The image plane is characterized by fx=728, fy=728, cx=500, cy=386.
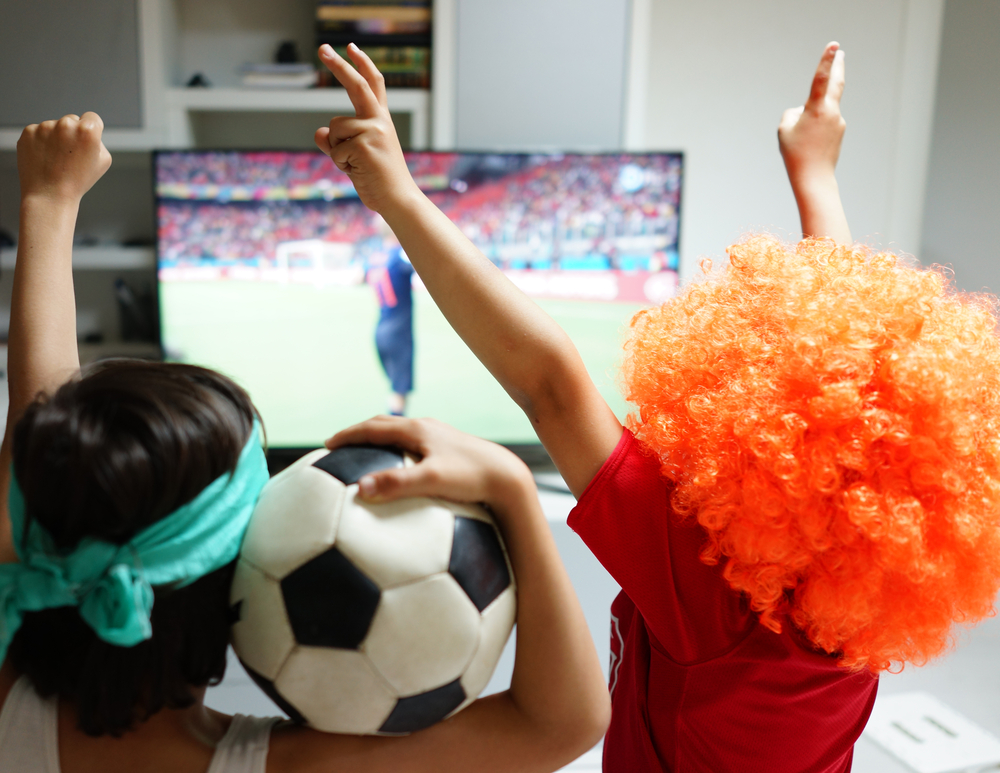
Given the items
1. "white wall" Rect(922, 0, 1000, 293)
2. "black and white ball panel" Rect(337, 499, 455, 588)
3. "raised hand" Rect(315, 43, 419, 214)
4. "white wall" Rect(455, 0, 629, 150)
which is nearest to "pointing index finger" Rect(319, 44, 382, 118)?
"raised hand" Rect(315, 43, 419, 214)

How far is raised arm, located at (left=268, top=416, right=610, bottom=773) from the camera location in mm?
583

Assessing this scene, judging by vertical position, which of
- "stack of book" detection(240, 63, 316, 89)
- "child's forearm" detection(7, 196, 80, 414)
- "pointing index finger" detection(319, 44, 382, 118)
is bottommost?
"child's forearm" detection(7, 196, 80, 414)

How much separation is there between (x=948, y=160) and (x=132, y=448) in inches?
125

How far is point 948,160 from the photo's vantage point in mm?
2799

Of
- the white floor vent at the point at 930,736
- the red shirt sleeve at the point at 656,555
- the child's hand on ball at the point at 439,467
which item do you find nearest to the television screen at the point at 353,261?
the white floor vent at the point at 930,736

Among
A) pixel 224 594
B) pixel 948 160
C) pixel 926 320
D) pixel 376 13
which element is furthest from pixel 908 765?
pixel 376 13

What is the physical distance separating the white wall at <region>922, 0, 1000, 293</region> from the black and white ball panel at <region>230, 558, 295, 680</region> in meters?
2.84

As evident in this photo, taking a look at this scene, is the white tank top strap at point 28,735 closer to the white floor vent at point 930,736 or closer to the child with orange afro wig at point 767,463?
the child with orange afro wig at point 767,463

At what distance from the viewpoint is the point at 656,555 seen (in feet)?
2.43

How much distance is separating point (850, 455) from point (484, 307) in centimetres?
37

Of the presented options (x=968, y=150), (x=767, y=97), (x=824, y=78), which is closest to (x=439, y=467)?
(x=824, y=78)

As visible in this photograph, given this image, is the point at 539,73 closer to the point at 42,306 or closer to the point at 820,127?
the point at 820,127

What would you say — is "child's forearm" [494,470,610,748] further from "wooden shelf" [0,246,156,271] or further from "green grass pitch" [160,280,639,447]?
"wooden shelf" [0,246,156,271]

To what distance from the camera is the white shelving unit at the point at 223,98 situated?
219cm
